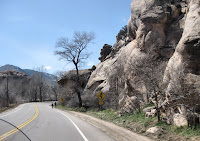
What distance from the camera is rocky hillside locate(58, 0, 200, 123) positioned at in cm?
875

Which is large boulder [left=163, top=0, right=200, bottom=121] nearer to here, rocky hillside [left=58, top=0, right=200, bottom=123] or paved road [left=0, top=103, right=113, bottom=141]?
rocky hillside [left=58, top=0, right=200, bottom=123]

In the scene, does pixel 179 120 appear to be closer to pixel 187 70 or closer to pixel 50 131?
pixel 187 70

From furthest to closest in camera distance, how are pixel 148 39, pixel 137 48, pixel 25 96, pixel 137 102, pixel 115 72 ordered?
pixel 25 96 < pixel 115 72 < pixel 137 48 < pixel 148 39 < pixel 137 102

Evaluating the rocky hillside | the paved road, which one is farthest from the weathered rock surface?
the paved road

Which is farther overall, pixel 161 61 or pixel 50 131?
pixel 161 61

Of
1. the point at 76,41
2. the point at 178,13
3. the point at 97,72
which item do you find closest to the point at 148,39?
the point at 178,13

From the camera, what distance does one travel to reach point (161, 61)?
575 inches

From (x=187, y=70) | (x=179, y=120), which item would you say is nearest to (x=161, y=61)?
(x=187, y=70)

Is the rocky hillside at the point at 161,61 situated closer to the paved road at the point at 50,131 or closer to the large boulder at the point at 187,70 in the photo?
the large boulder at the point at 187,70

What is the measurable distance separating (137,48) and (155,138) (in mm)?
11818

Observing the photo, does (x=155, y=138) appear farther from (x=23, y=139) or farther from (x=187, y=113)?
(x=23, y=139)

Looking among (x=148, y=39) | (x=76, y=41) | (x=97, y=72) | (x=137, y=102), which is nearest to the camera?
(x=137, y=102)

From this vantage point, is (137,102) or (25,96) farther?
(25,96)

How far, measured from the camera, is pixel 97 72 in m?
38.3
